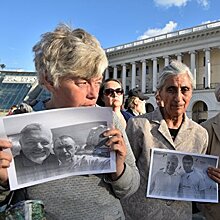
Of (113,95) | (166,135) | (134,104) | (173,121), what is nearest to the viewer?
(166,135)

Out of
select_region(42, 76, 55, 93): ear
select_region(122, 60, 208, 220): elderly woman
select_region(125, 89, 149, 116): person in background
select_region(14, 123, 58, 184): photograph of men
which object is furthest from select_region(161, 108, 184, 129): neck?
select_region(125, 89, 149, 116): person in background

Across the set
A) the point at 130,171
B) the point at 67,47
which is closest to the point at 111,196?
the point at 130,171

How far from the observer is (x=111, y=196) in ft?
5.94

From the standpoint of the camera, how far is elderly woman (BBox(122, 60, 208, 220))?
2672 mm

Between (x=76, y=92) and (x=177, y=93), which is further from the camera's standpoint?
(x=177, y=93)

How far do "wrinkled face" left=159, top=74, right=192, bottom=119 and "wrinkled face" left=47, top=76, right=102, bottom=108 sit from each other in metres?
1.13

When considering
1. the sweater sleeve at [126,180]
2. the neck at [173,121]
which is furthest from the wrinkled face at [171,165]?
the sweater sleeve at [126,180]

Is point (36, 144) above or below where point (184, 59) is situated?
below

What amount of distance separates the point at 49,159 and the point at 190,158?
1219 millimetres

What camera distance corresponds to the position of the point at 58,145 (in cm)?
163

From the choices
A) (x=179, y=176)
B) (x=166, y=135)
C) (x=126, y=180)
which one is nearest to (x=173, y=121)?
(x=166, y=135)

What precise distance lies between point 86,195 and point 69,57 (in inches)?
24.0

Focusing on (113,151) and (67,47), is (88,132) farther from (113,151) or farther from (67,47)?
(67,47)

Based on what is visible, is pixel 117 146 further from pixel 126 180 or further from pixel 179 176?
pixel 179 176
